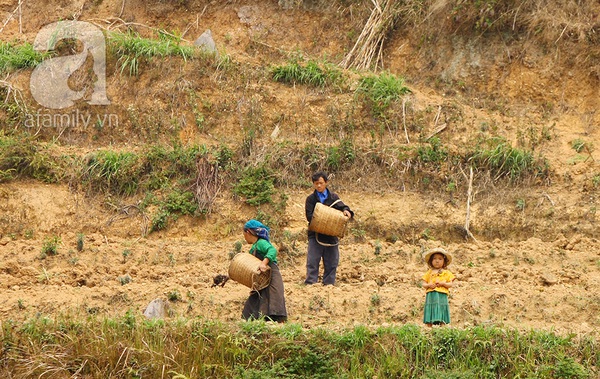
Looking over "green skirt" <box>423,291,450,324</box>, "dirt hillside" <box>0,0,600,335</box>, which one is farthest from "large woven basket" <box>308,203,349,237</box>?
"green skirt" <box>423,291,450,324</box>

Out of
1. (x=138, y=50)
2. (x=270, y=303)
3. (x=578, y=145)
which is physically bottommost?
(x=270, y=303)

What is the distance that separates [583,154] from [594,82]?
121 centimetres

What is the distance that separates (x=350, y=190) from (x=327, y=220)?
2632 mm

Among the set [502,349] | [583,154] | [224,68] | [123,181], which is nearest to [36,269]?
[123,181]

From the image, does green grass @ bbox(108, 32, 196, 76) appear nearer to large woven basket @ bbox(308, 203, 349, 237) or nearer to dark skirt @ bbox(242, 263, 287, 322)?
large woven basket @ bbox(308, 203, 349, 237)

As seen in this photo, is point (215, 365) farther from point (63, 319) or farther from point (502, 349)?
point (502, 349)

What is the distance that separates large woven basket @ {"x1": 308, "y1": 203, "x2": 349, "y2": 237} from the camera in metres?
11.6

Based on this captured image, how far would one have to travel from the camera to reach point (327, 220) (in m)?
11.6

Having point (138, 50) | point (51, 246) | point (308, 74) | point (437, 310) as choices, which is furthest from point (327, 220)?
point (138, 50)

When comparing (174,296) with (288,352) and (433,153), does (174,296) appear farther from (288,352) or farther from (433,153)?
(433,153)

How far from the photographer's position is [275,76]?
15.3 metres

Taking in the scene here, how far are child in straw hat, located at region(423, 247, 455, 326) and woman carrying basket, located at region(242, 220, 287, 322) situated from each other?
4.19ft

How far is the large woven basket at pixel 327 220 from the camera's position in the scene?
11555 mm

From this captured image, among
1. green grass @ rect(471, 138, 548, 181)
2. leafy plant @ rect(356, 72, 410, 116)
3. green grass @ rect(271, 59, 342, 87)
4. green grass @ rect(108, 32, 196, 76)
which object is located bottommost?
green grass @ rect(471, 138, 548, 181)
